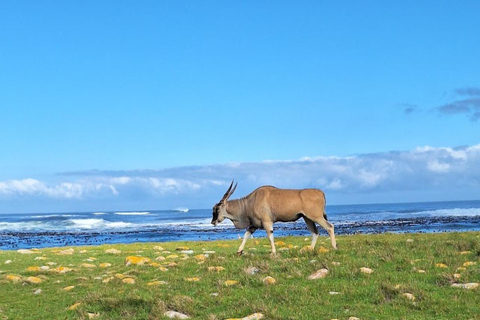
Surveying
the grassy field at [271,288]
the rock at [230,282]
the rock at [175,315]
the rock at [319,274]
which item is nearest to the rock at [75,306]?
the grassy field at [271,288]

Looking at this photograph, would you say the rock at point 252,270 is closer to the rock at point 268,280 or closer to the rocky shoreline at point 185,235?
the rock at point 268,280

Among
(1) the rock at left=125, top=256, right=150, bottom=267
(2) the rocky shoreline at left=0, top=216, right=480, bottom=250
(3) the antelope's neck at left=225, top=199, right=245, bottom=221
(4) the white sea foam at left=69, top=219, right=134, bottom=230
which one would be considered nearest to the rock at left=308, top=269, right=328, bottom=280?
(3) the antelope's neck at left=225, top=199, right=245, bottom=221

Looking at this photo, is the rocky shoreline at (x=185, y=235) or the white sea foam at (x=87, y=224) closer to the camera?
the rocky shoreline at (x=185, y=235)

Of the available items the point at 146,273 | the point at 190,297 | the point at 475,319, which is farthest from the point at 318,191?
the point at 475,319

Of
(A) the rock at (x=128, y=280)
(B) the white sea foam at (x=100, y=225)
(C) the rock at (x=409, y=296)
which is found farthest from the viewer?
(B) the white sea foam at (x=100, y=225)

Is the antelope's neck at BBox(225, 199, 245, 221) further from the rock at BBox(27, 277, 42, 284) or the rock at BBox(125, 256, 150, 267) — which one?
the rock at BBox(27, 277, 42, 284)

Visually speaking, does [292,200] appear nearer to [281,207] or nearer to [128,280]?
[281,207]

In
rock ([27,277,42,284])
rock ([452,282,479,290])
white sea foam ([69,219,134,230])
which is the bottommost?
white sea foam ([69,219,134,230])

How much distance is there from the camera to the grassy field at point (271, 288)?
31.8 feet

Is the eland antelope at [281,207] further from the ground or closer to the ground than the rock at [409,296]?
further from the ground

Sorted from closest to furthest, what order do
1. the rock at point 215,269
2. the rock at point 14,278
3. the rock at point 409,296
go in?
the rock at point 409,296 < the rock at point 215,269 < the rock at point 14,278


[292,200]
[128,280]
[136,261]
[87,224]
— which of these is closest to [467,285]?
[292,200]

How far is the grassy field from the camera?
382 inches

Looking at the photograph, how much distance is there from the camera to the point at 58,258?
2125 centimetres
